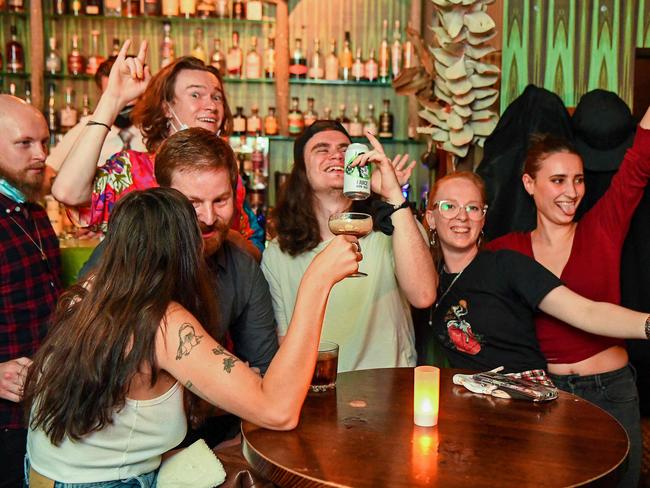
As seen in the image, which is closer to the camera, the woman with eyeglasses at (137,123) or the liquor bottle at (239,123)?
the woman with eyeglasses at (137,123)

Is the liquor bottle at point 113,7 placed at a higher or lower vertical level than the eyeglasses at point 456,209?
higher

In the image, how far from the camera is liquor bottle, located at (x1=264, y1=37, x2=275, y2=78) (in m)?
5.46

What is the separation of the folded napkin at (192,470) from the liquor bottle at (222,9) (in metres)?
4.30

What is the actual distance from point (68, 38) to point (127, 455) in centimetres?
459

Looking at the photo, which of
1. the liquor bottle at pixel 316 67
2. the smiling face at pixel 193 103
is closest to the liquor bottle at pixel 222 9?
the liquor bottle at pixel 316 67

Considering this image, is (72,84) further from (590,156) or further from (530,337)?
(530,337)

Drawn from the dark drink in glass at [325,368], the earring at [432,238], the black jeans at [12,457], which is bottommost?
the black jeans at [12,457]

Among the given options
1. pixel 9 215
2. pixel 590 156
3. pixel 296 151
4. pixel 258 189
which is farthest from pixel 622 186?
pixel 258 189

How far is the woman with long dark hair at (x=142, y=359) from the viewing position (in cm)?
154

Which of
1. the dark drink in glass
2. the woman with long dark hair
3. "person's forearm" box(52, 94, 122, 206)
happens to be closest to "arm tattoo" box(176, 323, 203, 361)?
the woman with long dark hair

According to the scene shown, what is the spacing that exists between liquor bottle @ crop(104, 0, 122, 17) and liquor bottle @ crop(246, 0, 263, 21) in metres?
0.94

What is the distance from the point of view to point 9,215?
235cm

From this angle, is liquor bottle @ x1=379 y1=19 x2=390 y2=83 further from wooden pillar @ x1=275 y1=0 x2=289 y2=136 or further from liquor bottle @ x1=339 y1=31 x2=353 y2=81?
wooden pillar @ x1=275 y1=0 x2=289 y2=136

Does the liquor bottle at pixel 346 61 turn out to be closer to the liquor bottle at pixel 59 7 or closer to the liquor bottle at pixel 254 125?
the liquor bottle at pixel 254 125
